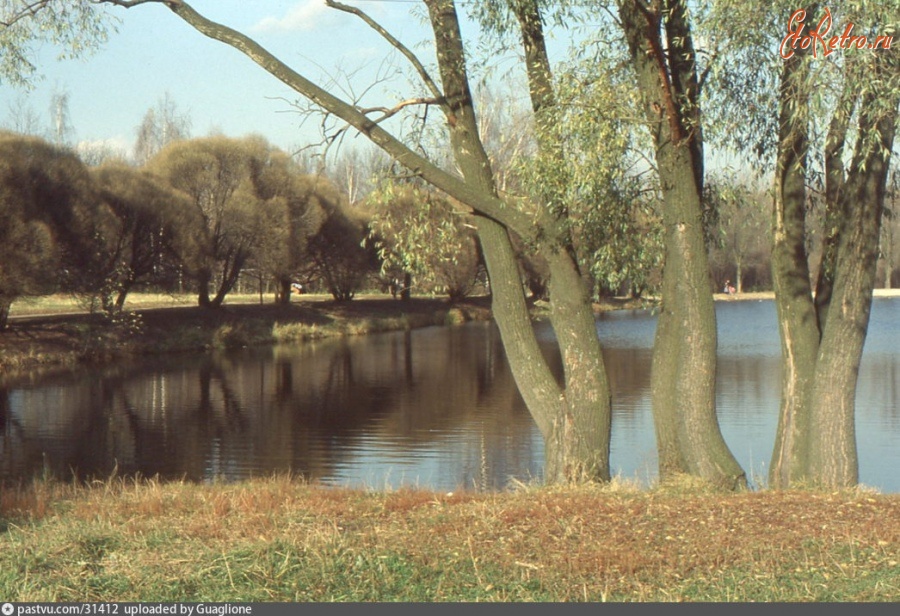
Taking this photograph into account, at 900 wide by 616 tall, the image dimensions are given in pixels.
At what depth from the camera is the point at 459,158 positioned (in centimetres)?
901

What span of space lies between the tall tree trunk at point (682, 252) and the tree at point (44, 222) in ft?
67.6

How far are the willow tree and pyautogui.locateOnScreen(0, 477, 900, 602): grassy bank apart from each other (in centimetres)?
165

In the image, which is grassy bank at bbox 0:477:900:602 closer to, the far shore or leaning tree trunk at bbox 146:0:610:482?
leaning tree trunk at bbox 146:0:610:482

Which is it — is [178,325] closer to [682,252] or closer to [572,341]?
[572,341]

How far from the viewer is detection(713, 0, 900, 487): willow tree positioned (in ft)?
23.5

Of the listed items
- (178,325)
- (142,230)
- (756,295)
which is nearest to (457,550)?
(142,230)

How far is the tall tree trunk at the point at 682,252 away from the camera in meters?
8.31

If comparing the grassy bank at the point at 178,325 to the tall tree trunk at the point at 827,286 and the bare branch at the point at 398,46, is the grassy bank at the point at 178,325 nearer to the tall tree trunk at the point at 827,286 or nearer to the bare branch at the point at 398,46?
the bare branch at the point at 398,46

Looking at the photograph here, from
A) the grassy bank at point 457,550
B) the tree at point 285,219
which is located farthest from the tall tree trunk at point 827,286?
the tree at point 285,219

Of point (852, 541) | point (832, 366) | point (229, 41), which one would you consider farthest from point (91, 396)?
point (852, 541)

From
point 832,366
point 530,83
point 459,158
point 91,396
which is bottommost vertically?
point 91,396
